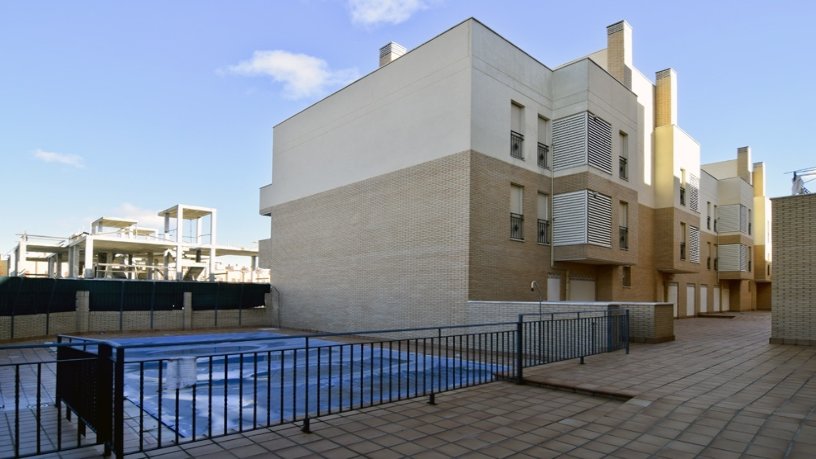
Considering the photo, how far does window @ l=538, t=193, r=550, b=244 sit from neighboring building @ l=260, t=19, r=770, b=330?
0.07m

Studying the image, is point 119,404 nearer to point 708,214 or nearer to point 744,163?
point 708,214

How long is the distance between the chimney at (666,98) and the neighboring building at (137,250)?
102 ft

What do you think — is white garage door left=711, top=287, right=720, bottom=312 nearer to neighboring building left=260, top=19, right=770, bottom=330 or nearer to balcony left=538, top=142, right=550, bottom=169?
neighboring building left=260, top=19, right=770, bottom=330

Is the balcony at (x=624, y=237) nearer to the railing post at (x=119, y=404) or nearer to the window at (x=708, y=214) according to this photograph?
the window at (x=708, y=214)

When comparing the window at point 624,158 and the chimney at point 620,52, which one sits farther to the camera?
the chimney at point 620,52

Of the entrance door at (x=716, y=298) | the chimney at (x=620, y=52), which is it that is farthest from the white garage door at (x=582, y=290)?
the entrance door at (x=716, y=298)

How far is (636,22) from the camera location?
2206cm

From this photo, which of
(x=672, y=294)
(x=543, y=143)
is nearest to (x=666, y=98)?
(x=672, y=294)

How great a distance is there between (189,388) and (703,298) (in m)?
30.5

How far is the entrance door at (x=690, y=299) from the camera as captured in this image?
2752cm

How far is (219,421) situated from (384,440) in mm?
2810

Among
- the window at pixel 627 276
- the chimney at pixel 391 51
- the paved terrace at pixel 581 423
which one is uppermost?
the chimney at pixel 391 51

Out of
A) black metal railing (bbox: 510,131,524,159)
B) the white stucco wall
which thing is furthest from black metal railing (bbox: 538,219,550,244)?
the white stucco wall

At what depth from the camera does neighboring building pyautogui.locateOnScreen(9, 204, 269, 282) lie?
34656 millimetres
